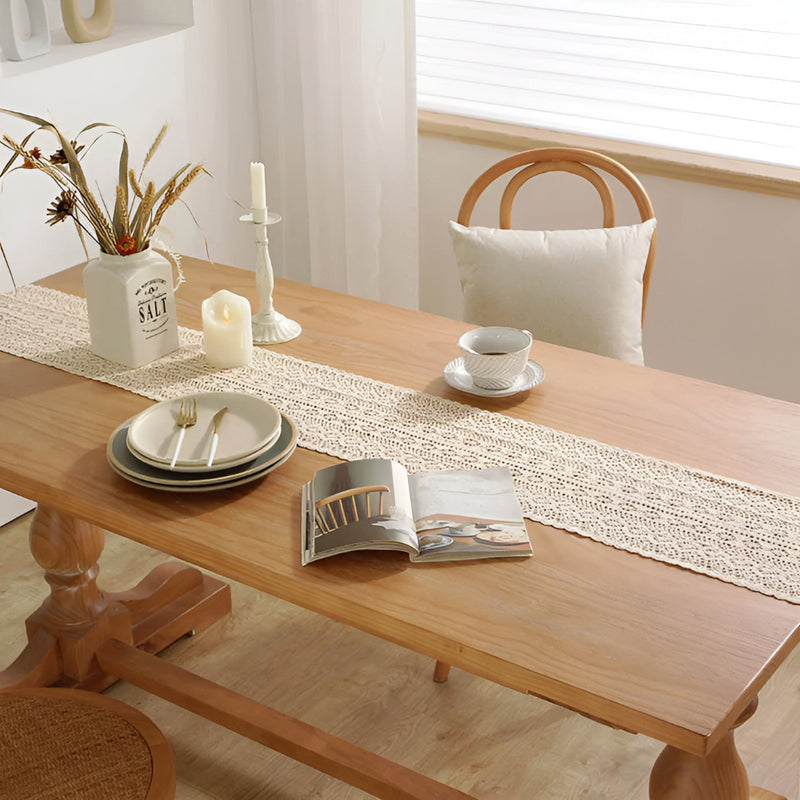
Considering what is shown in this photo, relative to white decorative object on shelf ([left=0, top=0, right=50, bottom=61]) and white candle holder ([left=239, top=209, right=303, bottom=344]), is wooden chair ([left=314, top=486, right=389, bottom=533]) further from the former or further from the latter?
white decorative object on shelf ([left=0, top=0, right=50, bottom=61])

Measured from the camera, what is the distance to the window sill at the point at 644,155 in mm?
2721

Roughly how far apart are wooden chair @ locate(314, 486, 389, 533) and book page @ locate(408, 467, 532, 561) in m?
0.06

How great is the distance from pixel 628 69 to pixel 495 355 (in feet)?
4.97

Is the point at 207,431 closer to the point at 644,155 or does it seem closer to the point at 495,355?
the point at 495,355

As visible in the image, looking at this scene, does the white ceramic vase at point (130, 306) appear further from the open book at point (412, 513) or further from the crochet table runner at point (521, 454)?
the open book at point (412, 513)

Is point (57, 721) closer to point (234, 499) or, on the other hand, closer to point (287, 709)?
point (234, 499)

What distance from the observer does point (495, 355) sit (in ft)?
5.67

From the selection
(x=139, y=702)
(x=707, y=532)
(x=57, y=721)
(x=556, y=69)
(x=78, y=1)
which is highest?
(x=78, y=1)

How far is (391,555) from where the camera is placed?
54.4 inches

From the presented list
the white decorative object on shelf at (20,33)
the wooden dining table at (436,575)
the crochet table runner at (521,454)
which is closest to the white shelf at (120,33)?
the white decorative object on shelf at (20,33)

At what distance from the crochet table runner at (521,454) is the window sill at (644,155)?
53.9 inches

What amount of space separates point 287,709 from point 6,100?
1.49 meters

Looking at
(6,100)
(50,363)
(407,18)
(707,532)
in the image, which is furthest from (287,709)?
(407,18)

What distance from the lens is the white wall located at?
2.78m
